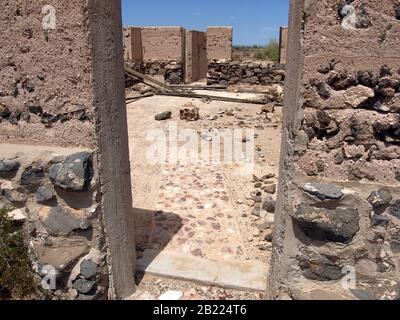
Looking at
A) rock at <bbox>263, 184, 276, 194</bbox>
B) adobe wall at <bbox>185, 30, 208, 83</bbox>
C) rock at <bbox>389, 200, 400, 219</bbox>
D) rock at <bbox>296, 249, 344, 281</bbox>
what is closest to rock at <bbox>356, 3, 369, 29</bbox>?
rock at <bbox>389, 200, 400, 219</bbox>

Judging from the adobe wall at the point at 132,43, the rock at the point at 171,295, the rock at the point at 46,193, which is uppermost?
the adobe wall at the point at 132,43

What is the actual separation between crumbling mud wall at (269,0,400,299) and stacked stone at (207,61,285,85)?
996 centimetres

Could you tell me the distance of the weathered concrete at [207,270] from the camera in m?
2.64

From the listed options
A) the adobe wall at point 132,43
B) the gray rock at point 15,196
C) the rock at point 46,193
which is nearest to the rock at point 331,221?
the rock at point 46,193

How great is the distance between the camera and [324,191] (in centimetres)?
185

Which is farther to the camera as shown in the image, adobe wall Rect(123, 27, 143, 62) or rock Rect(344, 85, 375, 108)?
adobe wall Rect(123, 27, 143, 62)

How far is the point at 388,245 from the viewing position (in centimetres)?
192

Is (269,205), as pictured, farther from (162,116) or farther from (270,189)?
(162,116)

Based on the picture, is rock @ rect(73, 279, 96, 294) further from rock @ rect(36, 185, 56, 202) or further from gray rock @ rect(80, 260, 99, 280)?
rock @ rect(36, 185, 56, 202)

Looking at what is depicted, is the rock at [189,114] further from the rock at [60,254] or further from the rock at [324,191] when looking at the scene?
the rock at [324,191]

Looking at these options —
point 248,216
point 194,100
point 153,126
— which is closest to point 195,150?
point 153,126

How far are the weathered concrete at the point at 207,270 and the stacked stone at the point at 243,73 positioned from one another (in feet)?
31.1

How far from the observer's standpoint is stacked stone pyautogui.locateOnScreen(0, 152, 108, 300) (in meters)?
2.13

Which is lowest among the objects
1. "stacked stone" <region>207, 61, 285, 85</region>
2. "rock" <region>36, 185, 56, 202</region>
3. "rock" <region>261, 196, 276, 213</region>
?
"rock" <region>261, 196, 276, 213</region>
